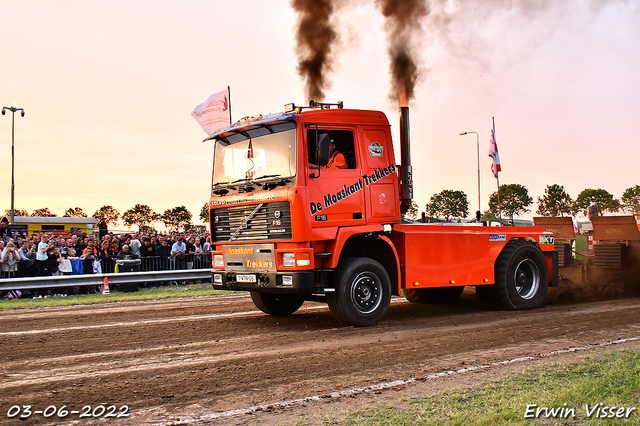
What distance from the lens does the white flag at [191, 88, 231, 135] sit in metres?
A: 21.0

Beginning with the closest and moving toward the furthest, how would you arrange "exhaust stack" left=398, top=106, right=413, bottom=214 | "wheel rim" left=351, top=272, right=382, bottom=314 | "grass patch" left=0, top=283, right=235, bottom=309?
"wheel rim" left=351, top=272, right=382, bottom=314 < "exhaust stack" left=398, top=106, right=413, bottom=214 < "grass patch" left=0, top=283, right=235, bottom=309

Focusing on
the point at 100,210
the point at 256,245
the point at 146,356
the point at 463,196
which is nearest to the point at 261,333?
the point at 256,245

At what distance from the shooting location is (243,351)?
7250 mm

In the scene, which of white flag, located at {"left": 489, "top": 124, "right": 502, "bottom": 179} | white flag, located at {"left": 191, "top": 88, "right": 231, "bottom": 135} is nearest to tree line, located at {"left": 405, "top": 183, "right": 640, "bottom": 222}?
white flag, located at {"left": 489, "top": 124, "right": 502, "bottom": 179}

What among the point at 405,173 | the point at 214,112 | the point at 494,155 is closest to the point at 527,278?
the point at 405,173

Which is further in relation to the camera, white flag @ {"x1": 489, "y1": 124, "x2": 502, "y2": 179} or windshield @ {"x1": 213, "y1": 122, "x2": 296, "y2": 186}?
white flag @ {"x1": 489, "y1": 124, "x2": 502, "y2": 179}

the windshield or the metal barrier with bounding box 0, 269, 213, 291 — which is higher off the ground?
the windshield

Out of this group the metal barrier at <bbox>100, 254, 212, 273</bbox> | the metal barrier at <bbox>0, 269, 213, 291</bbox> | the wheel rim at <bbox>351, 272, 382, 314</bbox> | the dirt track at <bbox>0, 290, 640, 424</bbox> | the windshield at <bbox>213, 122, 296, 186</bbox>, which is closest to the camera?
the dirt track at <bbox>0, 290, 640, 424</bbox>

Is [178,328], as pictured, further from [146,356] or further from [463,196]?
[463,196]

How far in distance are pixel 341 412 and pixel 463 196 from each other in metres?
52.9

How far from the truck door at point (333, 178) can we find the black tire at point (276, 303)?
7.48 ft

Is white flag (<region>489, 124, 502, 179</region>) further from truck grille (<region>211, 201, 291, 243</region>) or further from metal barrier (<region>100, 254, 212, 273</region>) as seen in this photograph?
truck grille (<region>211, 201, 291, 243</region>)

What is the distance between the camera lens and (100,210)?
114812 mm

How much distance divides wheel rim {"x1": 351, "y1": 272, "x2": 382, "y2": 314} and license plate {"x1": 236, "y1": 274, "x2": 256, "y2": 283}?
1.53m
